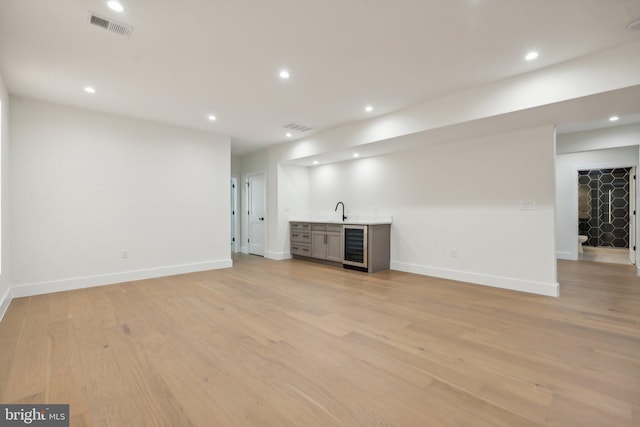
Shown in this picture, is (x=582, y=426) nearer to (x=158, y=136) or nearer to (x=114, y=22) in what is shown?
(x=114, y=22)

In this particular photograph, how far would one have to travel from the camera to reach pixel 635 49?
270 cm

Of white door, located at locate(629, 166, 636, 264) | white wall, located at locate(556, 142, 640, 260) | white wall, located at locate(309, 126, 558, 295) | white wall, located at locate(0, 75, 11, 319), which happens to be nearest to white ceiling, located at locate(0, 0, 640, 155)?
white wall, located at locate(0, 75, 11, 319)

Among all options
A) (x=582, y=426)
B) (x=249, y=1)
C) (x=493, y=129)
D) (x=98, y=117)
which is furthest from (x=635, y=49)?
(x=98, y=117)

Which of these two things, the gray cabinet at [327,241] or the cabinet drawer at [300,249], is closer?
the gray cabinet at [327,241]

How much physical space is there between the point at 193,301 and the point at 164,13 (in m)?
3.06

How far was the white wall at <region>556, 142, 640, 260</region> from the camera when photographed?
236 inches

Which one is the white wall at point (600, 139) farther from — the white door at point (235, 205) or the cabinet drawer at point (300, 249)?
the white door at point (235, 205)

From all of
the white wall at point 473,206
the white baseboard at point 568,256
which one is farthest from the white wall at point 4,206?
the white baseboard at point 568,256

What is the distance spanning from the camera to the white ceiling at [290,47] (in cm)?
229

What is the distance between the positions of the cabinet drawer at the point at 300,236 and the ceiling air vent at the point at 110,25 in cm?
469

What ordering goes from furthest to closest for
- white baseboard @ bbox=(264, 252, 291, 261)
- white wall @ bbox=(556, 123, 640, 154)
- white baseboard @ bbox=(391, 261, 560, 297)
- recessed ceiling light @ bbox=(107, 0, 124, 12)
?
white baseboard @ bbox=(264, 252, 291, 261) < white wall @ bbox=(556, 123, 640, 154) < white baseboard @ bbox=(391, 261, 560, 297) < recessed ceiling light @ bbox=(107, 0, 124, 12)

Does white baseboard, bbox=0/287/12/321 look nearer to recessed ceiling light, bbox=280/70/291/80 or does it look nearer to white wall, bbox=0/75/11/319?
white wall, bbox=0/75/11/319

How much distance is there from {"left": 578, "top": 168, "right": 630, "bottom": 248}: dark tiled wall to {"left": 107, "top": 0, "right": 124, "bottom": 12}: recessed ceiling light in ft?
33.4

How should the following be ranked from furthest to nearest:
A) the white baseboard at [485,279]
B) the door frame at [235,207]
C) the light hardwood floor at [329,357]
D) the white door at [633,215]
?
the door frame at [235,207] < the white door at [633,215] < the white baseboard at [485,279] < the light hardwood floor at [329,357]
